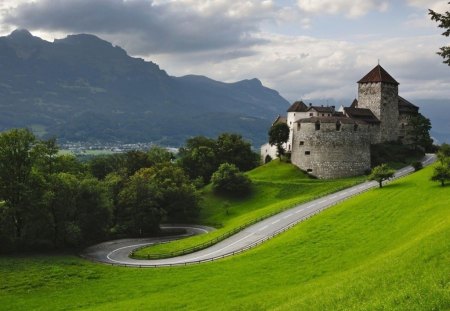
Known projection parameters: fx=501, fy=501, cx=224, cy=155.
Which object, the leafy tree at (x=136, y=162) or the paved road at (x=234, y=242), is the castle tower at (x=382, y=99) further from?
the leafy tree at (x=136, y=162)

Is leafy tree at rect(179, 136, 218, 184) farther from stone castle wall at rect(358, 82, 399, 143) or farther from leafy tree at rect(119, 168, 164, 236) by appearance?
stone castle wall at rect(358, 82, 399, 143)

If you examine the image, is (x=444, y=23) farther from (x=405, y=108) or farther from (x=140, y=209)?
(x=405, y=108)

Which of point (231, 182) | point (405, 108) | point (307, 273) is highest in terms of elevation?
point (405, 108)

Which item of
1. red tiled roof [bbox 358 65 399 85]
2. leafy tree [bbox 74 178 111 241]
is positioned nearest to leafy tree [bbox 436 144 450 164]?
red tiled roof [bbox 358 65 399 85]

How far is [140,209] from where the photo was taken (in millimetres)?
77312

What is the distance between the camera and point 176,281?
142ft

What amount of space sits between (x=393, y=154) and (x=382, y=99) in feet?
41.3

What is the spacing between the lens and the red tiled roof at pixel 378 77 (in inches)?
4267

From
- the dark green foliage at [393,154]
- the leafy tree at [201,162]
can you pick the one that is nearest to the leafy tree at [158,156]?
the leafy tree at [201,162]

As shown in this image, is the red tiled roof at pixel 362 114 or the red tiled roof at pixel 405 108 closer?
the red tiled roof at pixel 362 114

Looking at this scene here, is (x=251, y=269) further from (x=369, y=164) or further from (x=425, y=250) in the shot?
(x=369, y=164)

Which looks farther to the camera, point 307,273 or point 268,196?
point 268,196

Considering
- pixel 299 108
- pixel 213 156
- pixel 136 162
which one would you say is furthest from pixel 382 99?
pixel 136 162

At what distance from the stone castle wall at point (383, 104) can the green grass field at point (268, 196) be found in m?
21.9
